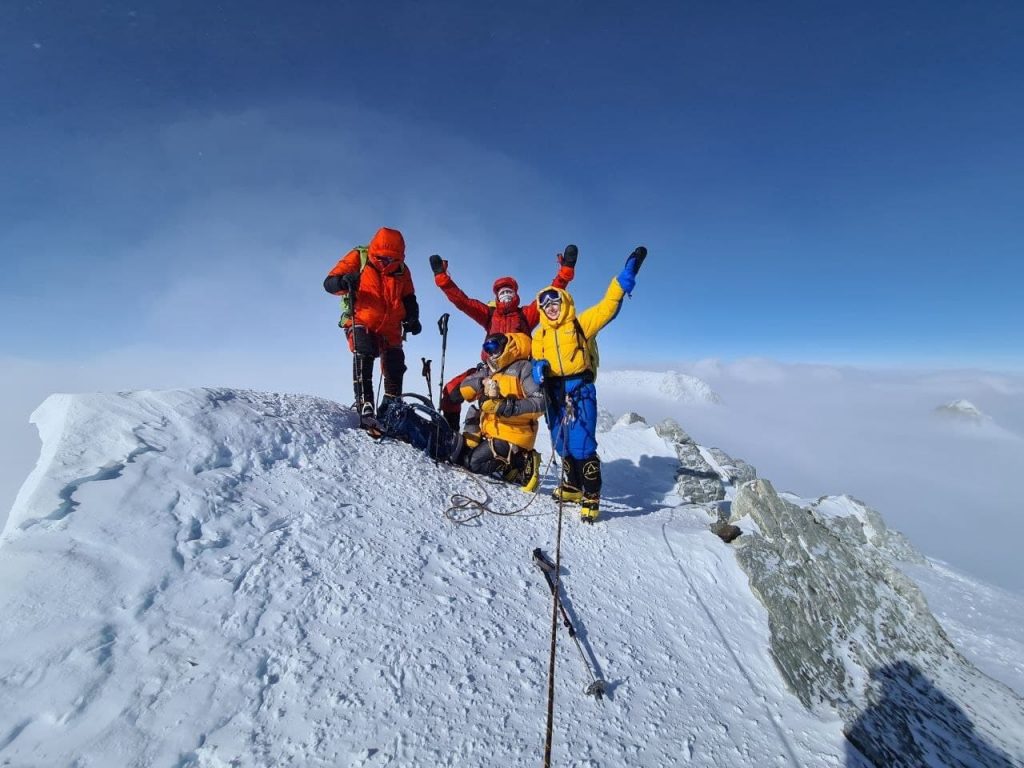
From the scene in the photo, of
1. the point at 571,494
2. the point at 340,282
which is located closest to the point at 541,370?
the point at 571,494

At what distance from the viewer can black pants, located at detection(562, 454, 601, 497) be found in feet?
19.5

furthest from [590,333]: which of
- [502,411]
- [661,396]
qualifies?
[661,396]

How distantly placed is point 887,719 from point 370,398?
734 cm

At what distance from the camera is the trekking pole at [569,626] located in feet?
10.4

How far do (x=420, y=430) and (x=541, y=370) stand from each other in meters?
1.98

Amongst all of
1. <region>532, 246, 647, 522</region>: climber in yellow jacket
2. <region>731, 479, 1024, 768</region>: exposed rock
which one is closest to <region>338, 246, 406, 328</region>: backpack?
<region>532, 246, 647, 522</region>: climber in yellow jacket

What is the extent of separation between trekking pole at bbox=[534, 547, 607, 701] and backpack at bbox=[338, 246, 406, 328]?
4.40m

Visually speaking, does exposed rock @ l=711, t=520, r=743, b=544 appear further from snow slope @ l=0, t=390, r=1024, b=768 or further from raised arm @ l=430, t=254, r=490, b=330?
raised arm @ l=430, t=254, r=490, b=330

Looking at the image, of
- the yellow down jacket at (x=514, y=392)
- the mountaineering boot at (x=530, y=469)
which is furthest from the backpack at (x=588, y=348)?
the mountaineering boot at (x=530, y=469)

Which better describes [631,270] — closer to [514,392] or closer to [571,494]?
[514,392]

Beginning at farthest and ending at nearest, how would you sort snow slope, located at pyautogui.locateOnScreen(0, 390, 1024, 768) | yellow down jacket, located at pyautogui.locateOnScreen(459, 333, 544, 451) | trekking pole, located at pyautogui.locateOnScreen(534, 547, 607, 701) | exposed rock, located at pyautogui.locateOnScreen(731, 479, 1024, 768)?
yellow down jacket, located at pyautogui.locateOnScreen(459, 333, 544, 451) → exposed rock, located at pyautogui.locateOnScreen(731, 479, 1024, 768) → trekking pole, located at pyautogui.locateOnScreen(534, 547, 607, 701) → snow slope, located at pyautogui.locateOnScreen(0, 390, 1024, 768)

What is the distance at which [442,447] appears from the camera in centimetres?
629

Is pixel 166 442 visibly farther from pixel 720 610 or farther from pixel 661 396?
pixel 661 396

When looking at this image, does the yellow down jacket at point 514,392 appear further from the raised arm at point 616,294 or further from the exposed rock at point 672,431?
the exposed rock at point 672,431
